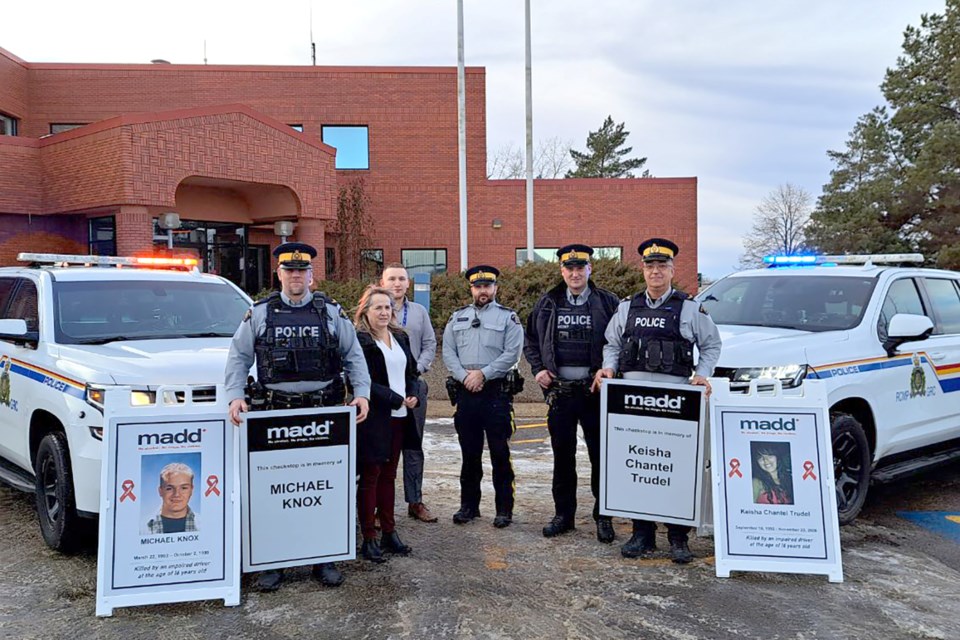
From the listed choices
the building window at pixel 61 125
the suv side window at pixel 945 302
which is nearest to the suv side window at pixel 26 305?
the suv side window at pixel 945 302

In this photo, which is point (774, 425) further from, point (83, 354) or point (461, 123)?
point (461, 123)

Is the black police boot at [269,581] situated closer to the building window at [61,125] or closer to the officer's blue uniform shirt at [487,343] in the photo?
the officer's blue uniform shirt at [487,343]

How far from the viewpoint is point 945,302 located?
679 centimetres

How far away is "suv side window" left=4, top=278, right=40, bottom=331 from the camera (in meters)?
5.63

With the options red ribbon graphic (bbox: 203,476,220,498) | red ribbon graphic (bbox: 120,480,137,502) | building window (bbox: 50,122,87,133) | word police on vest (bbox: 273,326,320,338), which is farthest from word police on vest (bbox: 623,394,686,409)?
building window (bbox: 50,122,87,133)

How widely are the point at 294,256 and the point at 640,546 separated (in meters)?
2.83

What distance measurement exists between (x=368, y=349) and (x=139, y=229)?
42.6 ft

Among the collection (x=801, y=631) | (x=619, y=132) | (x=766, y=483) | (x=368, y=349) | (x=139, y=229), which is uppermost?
(x=619, y=132)

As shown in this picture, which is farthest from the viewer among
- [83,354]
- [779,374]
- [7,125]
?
[7,125]

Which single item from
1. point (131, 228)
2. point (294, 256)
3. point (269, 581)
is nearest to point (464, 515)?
point (269, 581)

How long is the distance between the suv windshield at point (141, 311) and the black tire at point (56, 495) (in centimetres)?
80

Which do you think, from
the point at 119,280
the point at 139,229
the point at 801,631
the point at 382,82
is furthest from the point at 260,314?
the point at 382,82

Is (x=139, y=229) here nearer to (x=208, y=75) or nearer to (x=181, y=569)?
(x=208, y=75)

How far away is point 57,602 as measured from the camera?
4246mm
